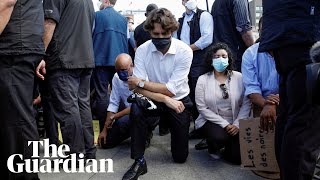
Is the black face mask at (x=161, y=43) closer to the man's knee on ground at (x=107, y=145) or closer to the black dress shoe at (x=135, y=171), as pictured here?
the black dress shoe at (x=135, y=171)

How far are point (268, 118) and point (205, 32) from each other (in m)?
1.73

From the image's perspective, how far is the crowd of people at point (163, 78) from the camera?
1.56m

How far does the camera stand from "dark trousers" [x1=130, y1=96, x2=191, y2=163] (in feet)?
7.97

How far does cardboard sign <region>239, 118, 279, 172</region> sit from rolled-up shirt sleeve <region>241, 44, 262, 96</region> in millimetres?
338

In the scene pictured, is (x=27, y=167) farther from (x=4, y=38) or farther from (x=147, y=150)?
(x=147, y=150)

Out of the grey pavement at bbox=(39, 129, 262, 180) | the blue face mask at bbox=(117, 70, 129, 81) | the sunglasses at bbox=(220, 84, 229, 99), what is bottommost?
the grey pavement at bbox=(39, 129, 262, 180)

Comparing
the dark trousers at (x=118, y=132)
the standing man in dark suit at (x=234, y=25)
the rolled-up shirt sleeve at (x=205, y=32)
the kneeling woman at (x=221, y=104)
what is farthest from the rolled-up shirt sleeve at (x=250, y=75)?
the rolled-up shirt sleeve at (x=205, y=32)

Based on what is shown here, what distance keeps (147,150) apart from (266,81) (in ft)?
3.99

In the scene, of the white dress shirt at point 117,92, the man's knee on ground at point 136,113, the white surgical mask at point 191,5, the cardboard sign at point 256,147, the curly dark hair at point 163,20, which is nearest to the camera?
the cardboard sign at point 256,147

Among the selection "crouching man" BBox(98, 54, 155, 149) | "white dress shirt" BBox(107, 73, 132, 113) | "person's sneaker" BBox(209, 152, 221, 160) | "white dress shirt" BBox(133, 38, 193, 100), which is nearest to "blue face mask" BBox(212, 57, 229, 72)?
"white dress shirt" BBox(133, 38, 193, 100)

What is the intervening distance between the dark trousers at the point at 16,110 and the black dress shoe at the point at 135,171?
2.07 ft

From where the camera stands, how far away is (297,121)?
1476mm

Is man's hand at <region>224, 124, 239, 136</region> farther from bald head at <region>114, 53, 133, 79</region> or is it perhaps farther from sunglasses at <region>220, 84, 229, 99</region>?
bald head at <region>114, 53, 133, 79</region>

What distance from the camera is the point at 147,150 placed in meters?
2.99
